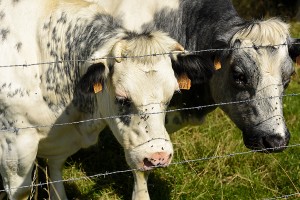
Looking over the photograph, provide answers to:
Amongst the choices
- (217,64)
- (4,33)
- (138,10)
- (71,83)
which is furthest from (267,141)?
(4,33)

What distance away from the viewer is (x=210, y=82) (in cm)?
529

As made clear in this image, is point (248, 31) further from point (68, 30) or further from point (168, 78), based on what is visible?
point (68, 30)

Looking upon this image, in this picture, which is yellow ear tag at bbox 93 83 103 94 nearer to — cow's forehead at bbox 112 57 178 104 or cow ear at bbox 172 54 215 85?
cow's forehead at bbox 112 57 178 104

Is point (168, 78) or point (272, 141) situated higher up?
point (168, 78)

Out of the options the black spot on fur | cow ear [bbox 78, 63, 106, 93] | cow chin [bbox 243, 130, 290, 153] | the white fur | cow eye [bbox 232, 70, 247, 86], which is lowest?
cow chin [bbox 243, 130, 290, 153]

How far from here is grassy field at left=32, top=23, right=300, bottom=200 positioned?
219 inches

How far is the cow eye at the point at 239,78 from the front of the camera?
4.88 meters

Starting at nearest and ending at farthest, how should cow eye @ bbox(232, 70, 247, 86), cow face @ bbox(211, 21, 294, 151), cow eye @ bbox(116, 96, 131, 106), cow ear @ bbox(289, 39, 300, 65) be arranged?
1. cow eye @ bbox(116, 96, 131, 106)
2. cow face @ bbox(211, 21, 294, 151)
3. cow eye @ bbox(232, 70, 247, 86)
4. cow ear @ bbox(289, 39, 300, 65)

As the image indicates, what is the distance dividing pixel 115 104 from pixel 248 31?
139 centimetres

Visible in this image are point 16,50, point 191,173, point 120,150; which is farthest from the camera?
point 120,150

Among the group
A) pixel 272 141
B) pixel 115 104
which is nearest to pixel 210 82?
pixel 272 141

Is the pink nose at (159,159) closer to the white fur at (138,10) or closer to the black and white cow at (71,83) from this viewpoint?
the black and white cow at (71,83)

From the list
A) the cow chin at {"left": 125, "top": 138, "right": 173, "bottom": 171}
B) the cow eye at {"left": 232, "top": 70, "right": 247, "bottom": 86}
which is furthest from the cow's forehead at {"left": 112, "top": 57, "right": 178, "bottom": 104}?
the cow eye at {"left": 232, "top": 70, "right": 247, "bottom": 86}

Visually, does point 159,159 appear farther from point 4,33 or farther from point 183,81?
point 4,33
